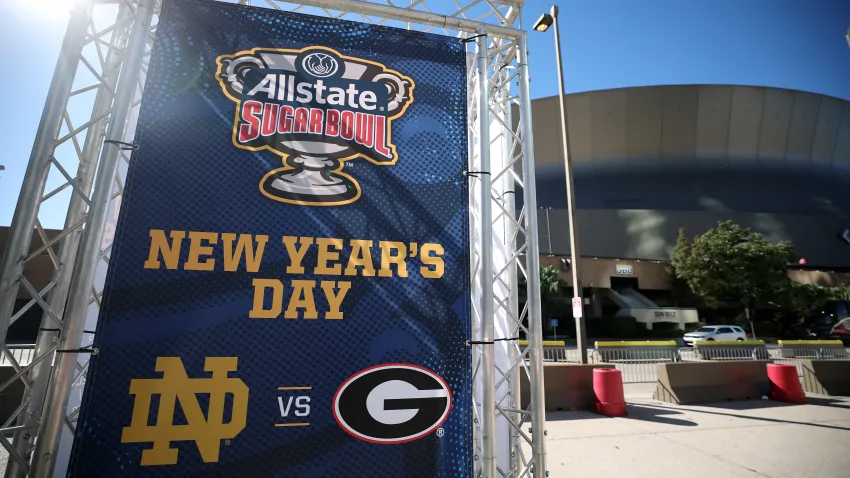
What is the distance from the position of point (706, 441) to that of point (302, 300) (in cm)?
720

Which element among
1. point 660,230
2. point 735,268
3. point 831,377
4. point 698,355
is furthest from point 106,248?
point 660,230

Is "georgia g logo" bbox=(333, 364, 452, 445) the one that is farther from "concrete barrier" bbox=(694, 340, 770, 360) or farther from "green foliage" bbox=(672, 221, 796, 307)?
"green foliage" bbox=(672, 221, 796, 307)

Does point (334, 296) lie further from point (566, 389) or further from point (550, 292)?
point (550, 292)

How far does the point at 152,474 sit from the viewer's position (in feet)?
9.82

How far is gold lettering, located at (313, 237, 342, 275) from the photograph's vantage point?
11.6 ft

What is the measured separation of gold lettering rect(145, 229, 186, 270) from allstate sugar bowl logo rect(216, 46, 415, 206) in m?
0.82

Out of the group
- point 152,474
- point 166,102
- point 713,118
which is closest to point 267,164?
point 166,102

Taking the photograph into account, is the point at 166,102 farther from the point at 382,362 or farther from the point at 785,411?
the point at 785,411

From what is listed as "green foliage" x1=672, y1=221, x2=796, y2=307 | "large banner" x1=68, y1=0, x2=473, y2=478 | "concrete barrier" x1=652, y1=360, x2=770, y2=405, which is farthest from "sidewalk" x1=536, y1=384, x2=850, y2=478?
"green foliage" x1=672, y1=221, x2=796, y2=307

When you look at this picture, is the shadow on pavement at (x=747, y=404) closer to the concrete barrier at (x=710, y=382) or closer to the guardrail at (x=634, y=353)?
the concrete barrier at (x=710, y=382)

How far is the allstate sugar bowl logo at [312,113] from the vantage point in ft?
12.1

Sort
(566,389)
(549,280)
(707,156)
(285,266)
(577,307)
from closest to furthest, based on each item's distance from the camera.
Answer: (285,266) → (566,389) → (577,307) → (549,280) → (707,156)

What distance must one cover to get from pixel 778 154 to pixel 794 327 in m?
33.0

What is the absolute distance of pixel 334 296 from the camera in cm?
352
